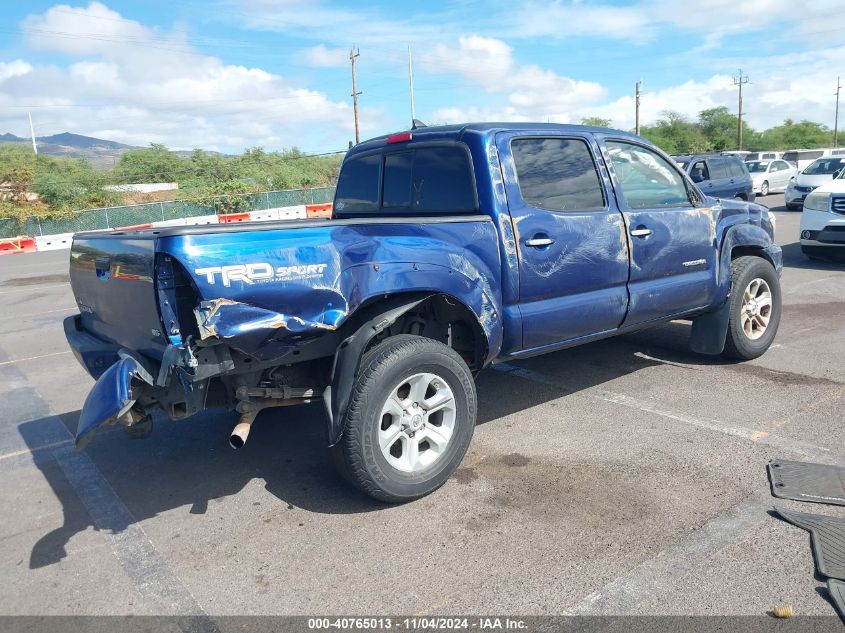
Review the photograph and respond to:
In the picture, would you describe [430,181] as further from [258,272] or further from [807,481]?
[807,481]

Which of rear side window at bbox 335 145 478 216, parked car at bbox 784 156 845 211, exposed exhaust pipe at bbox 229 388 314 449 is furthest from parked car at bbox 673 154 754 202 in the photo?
exposed exhaust pipe at bbox 229 388 314 449

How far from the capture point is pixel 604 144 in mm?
4957

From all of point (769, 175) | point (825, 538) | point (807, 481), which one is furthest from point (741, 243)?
point (769, 175)

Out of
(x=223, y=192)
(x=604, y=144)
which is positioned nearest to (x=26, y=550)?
(x=604, y=144)

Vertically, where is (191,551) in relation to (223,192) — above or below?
below

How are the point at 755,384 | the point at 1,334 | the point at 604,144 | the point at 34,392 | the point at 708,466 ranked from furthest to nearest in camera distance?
the point at 1,334
the point at 34,392
the point at 755,384
the point at 604,144
the point at 708,466

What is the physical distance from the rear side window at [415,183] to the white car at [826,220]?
8528 mm

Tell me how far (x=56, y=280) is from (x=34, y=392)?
9.31 m

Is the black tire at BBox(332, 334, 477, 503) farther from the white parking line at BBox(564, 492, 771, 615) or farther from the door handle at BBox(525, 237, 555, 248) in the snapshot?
the white parking line at BBox(564, 492, 771, 615)

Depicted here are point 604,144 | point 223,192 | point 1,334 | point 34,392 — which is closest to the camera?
point 604,144

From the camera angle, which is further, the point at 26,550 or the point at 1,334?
the point at 1,334

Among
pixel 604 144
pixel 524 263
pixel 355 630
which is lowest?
pixel 355 630

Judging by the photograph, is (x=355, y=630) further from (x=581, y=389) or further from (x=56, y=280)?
(x=56, y=280)

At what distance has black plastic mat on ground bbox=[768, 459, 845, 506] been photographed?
359 cm
